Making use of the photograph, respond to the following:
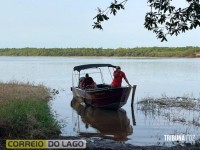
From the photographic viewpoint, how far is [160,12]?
20.5 ft

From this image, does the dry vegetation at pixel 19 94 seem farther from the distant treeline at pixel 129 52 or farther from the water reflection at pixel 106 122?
the distant treeline at pixel 129 52

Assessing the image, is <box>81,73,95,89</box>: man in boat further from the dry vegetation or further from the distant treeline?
the distant treeline

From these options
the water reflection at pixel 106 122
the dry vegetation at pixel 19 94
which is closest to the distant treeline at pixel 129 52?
the dry vegetation at pixel 19 94

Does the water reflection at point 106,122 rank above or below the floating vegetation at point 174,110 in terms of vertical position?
below

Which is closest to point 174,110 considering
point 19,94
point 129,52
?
point 19,94

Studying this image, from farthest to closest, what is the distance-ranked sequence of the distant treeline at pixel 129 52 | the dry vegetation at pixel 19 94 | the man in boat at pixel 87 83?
the distant treeline at pixel 129 52
the man in boat at pixel 87 83
the dry vegetation at pixel 19 94

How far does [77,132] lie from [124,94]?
5.18 meters

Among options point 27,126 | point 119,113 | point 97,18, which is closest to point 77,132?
point 27,126

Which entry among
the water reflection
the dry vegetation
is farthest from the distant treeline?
the water reflection

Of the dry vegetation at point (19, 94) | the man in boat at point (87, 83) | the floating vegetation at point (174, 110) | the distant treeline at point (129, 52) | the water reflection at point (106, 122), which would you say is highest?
the distant treeline at point (129, 52)

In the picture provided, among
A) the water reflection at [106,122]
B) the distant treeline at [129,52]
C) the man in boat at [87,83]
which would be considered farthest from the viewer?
the distant treeline at [129,52]

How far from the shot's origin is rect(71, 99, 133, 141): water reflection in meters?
12.0

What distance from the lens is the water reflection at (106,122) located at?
39.5 ft

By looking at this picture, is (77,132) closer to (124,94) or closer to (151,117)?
(151,117)
